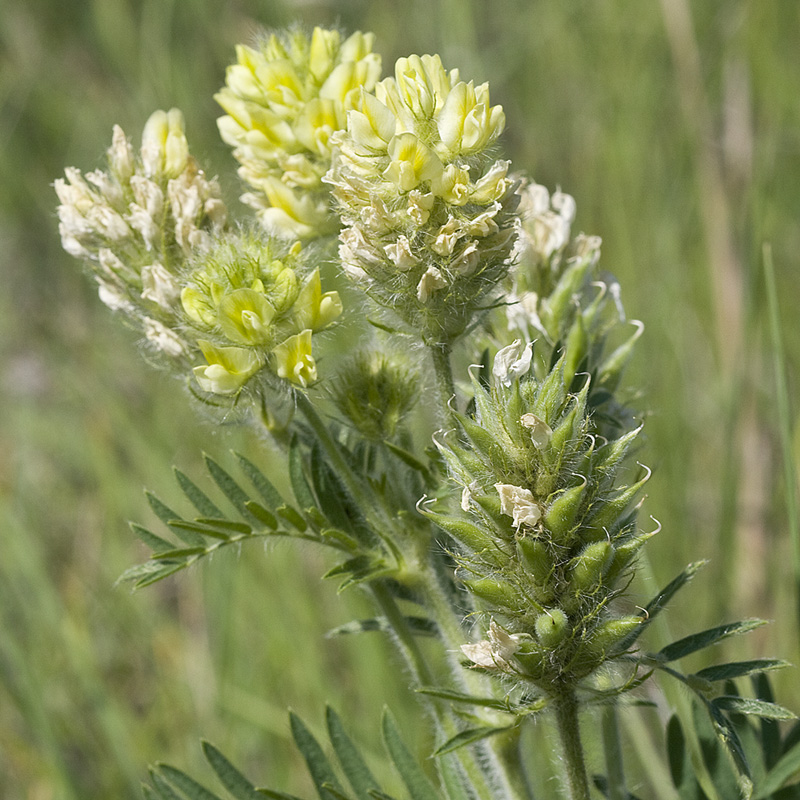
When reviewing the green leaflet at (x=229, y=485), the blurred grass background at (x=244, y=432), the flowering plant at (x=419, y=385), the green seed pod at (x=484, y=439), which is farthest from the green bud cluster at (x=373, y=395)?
the blurred grass background at (x=244, y=432)

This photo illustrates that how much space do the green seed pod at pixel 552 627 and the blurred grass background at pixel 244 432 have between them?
124 centimetres

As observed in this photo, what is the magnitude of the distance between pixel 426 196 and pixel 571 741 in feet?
2.57

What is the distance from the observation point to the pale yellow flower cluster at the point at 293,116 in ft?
5.38

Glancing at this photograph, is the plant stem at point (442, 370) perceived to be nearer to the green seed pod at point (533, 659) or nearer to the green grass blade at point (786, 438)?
the green seed pod at point (533, 659)

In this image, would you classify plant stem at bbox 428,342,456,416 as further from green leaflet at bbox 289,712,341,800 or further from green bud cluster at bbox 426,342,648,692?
green leaflet at bbox 289,712,341,800

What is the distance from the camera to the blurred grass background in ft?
9.87

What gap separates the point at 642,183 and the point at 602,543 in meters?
3.04

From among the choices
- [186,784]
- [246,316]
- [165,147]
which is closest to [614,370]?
[246,316]

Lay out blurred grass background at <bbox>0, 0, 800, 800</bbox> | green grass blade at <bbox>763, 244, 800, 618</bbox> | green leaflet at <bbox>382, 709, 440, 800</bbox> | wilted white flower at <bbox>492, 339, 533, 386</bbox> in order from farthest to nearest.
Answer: blurred grass background at <bbox>0, 0, 800, 800</bbox> < green grass blade at <bbox>763, 244, 800, 618</bbox> < green leaflet at <bbox>382, 709, 440, 800</bbox> < wilted white flower at <bbox>492, 339, 533, 386</bbox>


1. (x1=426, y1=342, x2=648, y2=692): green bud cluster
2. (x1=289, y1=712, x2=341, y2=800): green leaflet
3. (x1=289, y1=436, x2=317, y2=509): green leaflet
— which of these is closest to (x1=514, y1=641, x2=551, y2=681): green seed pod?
(x1=426, y1=342, x2=648, y2=692): green bud cluster

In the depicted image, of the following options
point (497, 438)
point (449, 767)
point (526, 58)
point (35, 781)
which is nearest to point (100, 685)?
point (35, 781)

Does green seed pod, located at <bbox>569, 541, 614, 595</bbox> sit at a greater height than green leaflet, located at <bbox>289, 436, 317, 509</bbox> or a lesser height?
lesser

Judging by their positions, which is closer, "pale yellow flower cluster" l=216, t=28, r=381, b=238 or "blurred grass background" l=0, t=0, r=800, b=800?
"pale yellow flower cluster" l=216, t=28, r=381, b=238

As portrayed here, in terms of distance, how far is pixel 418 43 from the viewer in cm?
489
